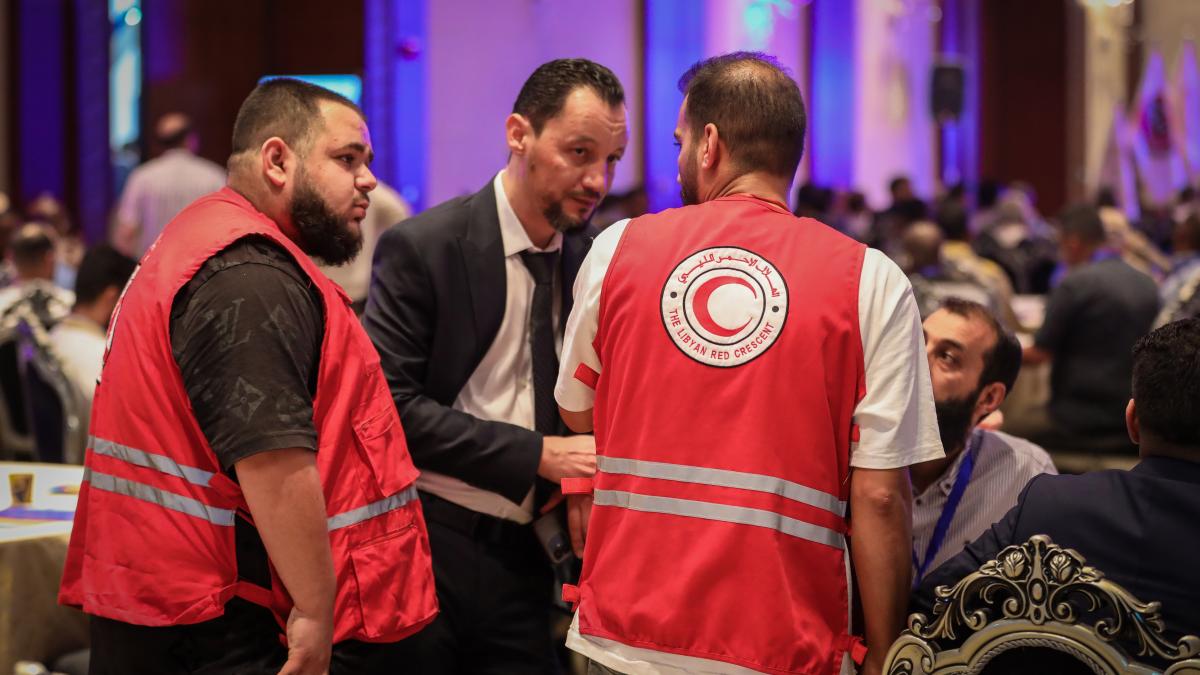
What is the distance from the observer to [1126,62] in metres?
18.0

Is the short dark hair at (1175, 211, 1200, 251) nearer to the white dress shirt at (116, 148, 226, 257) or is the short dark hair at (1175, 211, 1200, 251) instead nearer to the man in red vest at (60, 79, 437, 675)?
the white dress shirt at (116, 148, 226, 257)

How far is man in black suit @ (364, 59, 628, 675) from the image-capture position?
2.30 metres

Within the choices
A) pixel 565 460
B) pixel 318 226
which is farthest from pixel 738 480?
pixel 318 226

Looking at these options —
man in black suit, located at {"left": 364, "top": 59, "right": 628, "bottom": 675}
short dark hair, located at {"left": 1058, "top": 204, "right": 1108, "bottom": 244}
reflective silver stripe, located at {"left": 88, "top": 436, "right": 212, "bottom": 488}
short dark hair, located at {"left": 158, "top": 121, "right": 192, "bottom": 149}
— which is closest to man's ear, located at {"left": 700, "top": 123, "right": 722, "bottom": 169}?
man in black suit, located at {"left": 364, "top": 59, "right": 628, "bottom": 675}

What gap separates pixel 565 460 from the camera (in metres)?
2.27

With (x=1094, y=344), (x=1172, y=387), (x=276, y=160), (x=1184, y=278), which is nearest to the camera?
(x=1172, y=387)

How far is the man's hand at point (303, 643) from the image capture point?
1745 mm

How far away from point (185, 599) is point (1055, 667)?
45.2 inches

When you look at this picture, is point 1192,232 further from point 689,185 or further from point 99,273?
point 689,185

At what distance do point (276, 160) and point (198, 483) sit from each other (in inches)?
20.0

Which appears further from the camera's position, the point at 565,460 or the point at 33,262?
the point at 33,262

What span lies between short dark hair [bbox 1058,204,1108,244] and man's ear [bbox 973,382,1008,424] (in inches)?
152

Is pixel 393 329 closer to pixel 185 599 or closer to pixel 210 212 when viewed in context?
pixel 210 212

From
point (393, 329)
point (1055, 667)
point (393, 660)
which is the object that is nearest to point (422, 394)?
point (393, 329)
